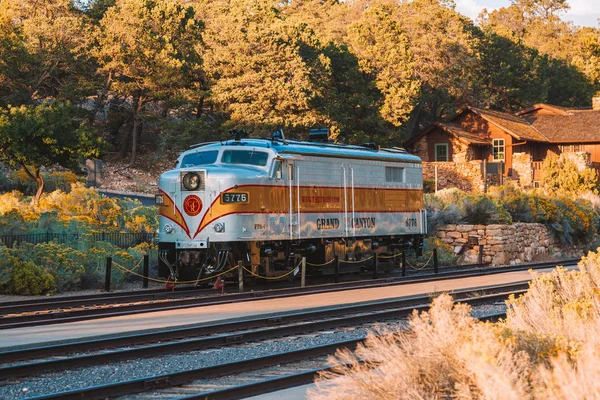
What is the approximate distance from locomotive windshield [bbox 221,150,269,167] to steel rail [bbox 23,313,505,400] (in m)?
8.33

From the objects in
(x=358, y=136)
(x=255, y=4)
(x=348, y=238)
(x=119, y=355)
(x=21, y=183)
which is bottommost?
(x=119, y=355)

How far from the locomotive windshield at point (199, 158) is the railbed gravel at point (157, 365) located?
740 centimetres

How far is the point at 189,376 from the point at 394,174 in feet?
49.3

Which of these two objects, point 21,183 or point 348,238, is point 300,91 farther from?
point 348,238

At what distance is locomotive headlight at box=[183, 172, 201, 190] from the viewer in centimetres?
1897

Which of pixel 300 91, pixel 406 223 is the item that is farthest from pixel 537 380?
pixel 300 91

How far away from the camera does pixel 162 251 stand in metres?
19.6

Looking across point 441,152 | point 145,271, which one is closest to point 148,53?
point 441,152

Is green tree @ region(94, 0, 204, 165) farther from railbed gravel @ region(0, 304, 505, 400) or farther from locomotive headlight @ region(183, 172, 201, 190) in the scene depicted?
railbed gravel @ region(0, 304, 505, 400)

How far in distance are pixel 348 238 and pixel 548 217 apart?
44.3ft

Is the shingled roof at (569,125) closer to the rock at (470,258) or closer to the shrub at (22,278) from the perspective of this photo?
the rock at (470,258)

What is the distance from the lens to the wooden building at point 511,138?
179 feet

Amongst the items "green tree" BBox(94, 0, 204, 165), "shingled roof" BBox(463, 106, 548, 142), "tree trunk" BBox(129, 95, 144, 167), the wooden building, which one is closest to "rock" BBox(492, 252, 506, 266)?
the wooden building

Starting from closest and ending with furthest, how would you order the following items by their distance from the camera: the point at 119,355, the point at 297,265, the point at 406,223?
the point at 119,355, the point at 297,265, the point at 406,223
